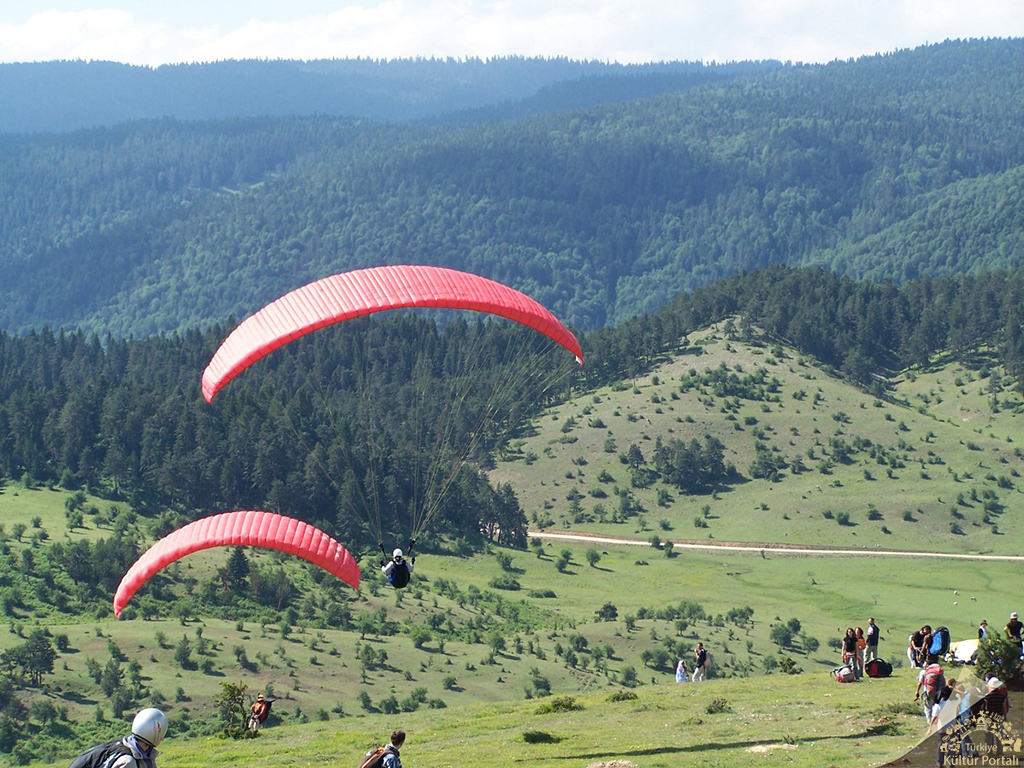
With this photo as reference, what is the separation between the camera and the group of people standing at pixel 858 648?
32.8m

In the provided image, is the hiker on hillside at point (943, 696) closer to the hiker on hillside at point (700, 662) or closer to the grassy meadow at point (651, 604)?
the grassy meadow at point (651, 604)

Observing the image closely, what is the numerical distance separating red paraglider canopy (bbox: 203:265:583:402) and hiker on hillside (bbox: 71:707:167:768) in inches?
593

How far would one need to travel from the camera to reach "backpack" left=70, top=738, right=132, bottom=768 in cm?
1344

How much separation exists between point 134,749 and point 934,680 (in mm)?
15990

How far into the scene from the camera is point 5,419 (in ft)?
380

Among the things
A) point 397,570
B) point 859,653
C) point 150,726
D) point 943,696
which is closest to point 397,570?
point 397,570

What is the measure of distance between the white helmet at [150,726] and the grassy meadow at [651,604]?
1258 centimetres

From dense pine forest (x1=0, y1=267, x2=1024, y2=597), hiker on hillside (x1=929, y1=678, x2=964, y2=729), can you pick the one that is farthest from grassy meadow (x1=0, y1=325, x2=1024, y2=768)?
dense pine forest (x1=0, y1=267, x2=1024, y2=597)

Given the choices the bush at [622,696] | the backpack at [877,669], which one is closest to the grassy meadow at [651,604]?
the bush at [622,696]

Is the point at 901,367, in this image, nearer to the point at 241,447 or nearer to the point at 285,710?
the point at 241,447

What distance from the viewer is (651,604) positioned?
92062 millimetres

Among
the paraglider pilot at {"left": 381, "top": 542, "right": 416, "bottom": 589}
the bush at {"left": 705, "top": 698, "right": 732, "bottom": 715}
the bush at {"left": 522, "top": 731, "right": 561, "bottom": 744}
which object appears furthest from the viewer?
the bush at {"left": 705, "top": 698, "right": 732, "bottom": 715}

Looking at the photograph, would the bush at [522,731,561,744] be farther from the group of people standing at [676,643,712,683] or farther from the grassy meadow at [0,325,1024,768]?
the group of people standing at [676,643,712,683]

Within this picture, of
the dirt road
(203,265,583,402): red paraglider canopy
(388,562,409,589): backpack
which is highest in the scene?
(203,265,583,402): red paraglider canopy
